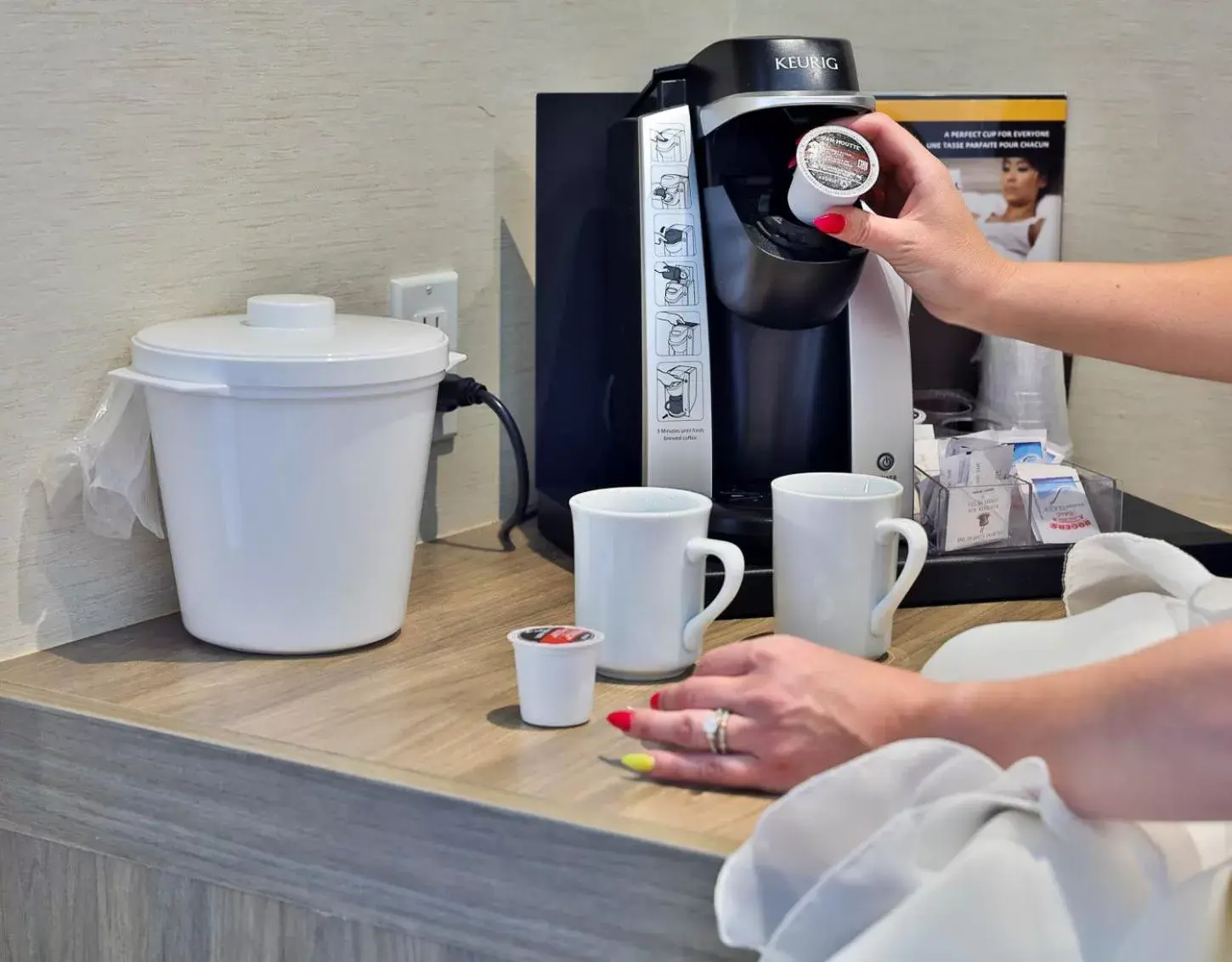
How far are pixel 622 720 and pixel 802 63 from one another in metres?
0.49

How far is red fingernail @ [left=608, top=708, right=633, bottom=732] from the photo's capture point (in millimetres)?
845

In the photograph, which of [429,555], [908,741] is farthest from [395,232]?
[908,741]

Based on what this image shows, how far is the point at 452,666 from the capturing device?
39.3 inches

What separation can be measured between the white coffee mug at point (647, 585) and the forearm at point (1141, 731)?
9.7 inches

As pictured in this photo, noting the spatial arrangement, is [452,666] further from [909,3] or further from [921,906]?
[909,3]

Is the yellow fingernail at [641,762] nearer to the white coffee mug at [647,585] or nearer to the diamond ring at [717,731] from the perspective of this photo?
the diamond ring at [717,731]

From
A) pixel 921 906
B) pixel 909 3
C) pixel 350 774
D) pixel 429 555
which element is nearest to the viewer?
pixel 921 906

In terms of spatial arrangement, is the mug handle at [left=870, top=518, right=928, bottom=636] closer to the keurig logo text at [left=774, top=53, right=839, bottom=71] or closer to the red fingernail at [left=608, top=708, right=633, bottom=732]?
the red fingernail at [left=608, top=708, right=633, bottom=732]

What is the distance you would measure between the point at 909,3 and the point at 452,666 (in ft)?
2.80

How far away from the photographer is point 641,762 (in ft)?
2.68

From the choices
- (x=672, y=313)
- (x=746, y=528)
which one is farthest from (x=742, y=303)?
(x=746, y=528)

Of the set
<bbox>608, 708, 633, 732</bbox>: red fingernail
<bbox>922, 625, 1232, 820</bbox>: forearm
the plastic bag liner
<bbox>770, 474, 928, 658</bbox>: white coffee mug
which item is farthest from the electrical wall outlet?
<bbox>922, 625, 1232, 820</bbox>: forearm

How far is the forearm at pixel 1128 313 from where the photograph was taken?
112 centimetres

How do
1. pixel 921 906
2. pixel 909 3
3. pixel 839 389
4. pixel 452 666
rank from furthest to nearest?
1. pixel 909 3
2. pixel 839 389
3. pixel 452 666
4. pixel 921 906
